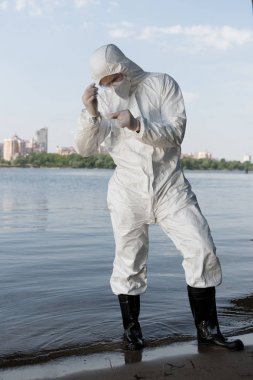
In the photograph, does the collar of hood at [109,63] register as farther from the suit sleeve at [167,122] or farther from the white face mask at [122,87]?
the suit sleeve at [167,122]

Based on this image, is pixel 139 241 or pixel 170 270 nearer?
pixel 139 241

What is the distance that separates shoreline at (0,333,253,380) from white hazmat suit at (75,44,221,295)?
1.45ft

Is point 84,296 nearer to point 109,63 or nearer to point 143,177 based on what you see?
point 143,177

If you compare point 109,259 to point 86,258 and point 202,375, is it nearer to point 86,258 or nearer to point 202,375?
point 86,258

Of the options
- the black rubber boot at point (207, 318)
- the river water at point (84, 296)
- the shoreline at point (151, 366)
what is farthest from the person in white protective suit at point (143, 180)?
the river water at point (84, 296)

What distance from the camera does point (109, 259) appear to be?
352 inches

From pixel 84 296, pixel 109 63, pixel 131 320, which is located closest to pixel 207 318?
pixel 131 320

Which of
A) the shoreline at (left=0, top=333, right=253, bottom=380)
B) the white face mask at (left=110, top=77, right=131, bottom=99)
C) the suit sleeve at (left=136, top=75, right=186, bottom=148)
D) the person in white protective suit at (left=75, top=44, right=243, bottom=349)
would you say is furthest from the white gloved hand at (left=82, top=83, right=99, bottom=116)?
the shoreline at (left=0, top=333, right=253, bottom=380)

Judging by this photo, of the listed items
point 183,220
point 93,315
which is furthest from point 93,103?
point 93,315

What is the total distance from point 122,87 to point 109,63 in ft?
0.76

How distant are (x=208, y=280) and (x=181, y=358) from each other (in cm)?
52

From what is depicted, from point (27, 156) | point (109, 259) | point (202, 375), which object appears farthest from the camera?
point (27, 156)

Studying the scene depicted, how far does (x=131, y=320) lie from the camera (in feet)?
14.9

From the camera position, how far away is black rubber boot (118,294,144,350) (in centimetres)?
445
